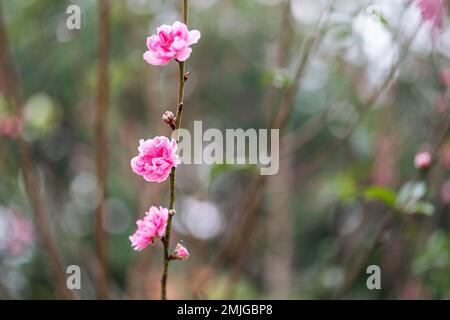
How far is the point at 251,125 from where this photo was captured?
4.19 metres

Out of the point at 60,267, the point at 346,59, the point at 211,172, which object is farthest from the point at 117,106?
the point at 211,172

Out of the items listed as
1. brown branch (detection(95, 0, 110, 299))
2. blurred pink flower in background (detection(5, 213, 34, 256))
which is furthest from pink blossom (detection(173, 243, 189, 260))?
blurred pink flower in background (detection(5, 213, 34, 256))

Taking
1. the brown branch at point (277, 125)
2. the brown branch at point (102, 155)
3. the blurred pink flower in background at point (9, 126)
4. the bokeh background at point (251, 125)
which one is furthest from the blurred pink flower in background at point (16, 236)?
the brown branch at point (277, 125)

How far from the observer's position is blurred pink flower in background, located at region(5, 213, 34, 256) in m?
2.32

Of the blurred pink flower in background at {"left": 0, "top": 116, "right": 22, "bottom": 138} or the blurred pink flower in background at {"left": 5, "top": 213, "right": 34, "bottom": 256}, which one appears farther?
the blurred pink flower in background at {"left": 5, "top": 213, "right": 34, "bottom": 256}

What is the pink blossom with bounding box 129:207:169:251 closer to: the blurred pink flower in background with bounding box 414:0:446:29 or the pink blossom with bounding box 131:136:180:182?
the pink blossom with bounding box 131:136:180:182

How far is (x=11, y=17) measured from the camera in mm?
2666

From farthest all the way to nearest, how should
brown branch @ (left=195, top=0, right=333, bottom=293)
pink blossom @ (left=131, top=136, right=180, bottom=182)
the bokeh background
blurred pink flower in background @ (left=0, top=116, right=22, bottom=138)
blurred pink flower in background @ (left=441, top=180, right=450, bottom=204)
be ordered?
blurred pink flower in background @ (left=441, top=180, right=450, bottom=204) → blurred pink flower in background @ (left=0, top=116, right=22, bottom=138) → the bokeh background → brown branch @ (left=195, top=0, right=333, bottom=293) → pink blossom @ (left=131, top=136, right=180, bottom=182)

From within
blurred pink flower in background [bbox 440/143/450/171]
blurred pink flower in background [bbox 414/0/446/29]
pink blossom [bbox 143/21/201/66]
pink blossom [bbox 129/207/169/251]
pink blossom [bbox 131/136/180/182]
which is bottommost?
pink blossom [bbox 129/207/169/251]

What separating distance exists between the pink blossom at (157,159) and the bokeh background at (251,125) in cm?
39

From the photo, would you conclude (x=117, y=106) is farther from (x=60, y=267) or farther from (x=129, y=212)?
(x=60, y=267)

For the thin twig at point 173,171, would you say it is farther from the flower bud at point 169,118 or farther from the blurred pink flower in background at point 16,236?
the blurred pink flower in background at point 16,236

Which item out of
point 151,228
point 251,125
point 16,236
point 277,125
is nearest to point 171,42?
point 151,228

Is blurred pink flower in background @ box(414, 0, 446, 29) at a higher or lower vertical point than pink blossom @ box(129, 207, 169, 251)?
higher
